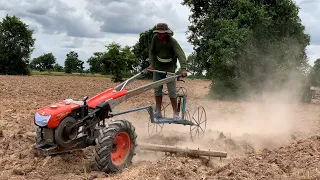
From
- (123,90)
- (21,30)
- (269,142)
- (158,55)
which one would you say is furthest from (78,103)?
(21,30)

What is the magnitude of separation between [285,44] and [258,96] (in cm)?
289

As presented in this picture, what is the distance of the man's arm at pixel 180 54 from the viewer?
8.58m

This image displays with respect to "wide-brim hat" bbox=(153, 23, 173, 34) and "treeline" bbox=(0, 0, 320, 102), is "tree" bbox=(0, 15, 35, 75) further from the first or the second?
"wide-brim hat" bbox=(153, 23, 173, 34)

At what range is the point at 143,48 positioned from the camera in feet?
190

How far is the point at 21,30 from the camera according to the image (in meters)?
56.1

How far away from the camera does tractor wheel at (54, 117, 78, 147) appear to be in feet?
19.5

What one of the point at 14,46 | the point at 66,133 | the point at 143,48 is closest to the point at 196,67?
the point at 66,133

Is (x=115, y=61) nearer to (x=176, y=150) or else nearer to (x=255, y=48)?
(x=255, y=48)

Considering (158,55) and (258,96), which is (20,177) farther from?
(258,96)

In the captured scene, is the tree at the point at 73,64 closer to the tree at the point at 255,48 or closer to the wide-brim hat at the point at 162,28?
the tree at the point at 255,48

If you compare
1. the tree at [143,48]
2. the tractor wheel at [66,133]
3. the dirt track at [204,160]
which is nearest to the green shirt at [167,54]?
the dirt track at [204,160]

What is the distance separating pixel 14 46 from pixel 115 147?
173ft

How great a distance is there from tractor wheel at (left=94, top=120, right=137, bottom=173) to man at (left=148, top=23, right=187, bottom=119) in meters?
2.19

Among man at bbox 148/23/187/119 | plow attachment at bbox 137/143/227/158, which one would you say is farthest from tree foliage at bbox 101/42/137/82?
plow attachment at bbox 137/143/227/158
